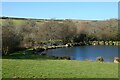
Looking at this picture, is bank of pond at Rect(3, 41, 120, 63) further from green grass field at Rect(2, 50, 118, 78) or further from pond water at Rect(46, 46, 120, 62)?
green grass field at Rect(2, 50, 118, 78)

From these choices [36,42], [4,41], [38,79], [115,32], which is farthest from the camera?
[115,32]

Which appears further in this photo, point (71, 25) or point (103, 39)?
point (71, 25)

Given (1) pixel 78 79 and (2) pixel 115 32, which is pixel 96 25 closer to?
(2) pixel 115 32

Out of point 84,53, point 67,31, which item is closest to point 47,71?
point 84,53

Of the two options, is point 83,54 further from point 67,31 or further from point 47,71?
point 67,31

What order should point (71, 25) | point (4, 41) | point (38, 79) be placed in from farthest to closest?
point (71, 25) < point (4, 41) < point (38, 79)

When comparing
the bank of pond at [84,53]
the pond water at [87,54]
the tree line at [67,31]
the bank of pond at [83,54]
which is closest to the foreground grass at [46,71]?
the bank of pond at [84,53]

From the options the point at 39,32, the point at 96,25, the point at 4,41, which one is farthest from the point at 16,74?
the point at 96,25

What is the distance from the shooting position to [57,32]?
292 ft

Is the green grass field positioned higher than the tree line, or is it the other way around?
the tree line

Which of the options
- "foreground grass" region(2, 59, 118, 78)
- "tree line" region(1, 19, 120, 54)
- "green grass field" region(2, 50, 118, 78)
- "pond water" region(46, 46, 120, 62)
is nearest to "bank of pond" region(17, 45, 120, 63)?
"pond water" region(46, 46, 120, 62)

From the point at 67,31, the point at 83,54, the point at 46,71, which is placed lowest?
the point at 83,54

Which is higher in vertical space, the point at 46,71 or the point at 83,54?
the point at 46,71

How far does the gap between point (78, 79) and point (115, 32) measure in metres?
73.7
